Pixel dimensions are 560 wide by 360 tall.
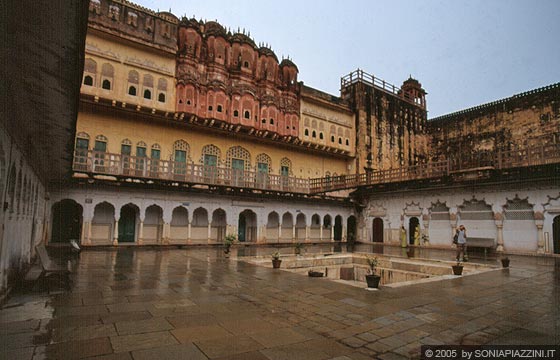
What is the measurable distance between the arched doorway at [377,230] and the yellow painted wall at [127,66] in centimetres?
1688

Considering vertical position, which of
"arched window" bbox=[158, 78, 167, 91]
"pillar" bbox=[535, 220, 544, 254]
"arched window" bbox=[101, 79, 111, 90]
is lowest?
"pillar" bbox=[535, 220, 544, 254]

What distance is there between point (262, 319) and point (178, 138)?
18271mm

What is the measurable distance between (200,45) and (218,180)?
28.7ft

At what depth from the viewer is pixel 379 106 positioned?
31078mm

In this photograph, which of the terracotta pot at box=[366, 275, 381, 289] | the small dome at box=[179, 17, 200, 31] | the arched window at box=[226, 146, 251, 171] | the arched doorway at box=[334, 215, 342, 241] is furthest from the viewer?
the arched doorway at box=[334, 215, 342, 241]

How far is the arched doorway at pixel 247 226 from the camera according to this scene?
77.6 feet

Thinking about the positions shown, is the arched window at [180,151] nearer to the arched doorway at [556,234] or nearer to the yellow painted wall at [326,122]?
the yellow painted wall at [326,122]

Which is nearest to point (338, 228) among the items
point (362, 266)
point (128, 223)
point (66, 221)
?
point (362, 266)

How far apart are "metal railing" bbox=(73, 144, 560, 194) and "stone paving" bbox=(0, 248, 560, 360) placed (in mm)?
10146

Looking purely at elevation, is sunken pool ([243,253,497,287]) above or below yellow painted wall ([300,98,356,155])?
below

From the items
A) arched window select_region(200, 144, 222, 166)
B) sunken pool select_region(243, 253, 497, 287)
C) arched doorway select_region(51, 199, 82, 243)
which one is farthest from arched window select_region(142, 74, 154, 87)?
sunken pool select_region(243, 253, 497, 287)

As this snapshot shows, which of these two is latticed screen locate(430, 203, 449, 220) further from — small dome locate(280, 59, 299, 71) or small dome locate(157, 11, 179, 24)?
small dome locate(157, 11, 179, 24)

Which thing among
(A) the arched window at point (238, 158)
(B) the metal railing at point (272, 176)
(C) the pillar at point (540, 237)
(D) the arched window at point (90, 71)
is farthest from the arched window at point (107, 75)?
(C) the pillar at point (540, 237)

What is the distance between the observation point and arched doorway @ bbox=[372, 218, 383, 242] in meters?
25.8
